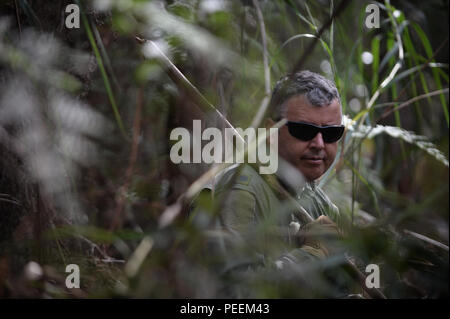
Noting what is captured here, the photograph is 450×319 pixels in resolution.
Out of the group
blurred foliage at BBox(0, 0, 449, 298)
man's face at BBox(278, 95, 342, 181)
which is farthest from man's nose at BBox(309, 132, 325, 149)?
blurred foliage at BBox(0, 0, 449, 298)

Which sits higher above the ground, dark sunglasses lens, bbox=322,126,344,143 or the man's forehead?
the man's forehead

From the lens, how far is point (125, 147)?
1465mm

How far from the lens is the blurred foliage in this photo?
0.47 meters

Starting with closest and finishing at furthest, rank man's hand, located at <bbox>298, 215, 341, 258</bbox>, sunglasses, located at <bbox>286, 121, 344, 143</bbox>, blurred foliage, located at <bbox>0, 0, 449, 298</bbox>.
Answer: blurred foliage, located at <bbox>0, 0, 449, 298</bbox>, man's hand, located at <bbox>298, 215, 341, 258</bbox>, sunglasses, located at <bbox>286, 121, 344, 143</bbox>

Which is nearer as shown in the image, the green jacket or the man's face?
the green jacket

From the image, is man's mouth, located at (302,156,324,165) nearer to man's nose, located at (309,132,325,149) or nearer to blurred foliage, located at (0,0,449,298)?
man's nose, located at (309,132,325,149)

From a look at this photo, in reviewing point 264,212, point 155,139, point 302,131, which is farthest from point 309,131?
point 155,139

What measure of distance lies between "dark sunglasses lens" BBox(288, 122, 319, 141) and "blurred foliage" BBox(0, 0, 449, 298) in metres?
0.13

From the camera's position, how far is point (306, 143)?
0.72 meters

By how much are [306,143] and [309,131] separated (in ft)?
0.06

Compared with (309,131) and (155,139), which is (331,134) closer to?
(309,131)

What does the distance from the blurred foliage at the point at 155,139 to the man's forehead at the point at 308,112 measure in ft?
0.42

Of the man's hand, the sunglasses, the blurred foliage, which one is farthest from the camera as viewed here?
the sunglasses
